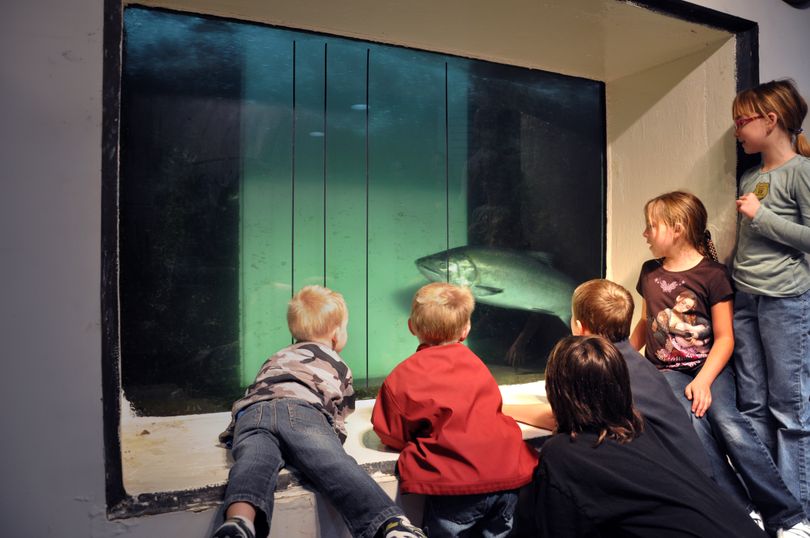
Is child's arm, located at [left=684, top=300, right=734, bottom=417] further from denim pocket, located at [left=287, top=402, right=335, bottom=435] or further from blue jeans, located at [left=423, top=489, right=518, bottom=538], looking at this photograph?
denim pocket, located at [left=287, top=402, right=335, bottom=435]

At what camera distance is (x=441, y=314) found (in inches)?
79.7

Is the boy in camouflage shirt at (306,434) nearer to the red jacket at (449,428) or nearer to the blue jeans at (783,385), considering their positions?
the red jacket at (449,428)

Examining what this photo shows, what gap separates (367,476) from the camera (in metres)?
1.66

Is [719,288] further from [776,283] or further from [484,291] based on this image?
[484,291]

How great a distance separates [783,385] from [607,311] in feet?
2.26

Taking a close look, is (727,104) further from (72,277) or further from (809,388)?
(72,277)

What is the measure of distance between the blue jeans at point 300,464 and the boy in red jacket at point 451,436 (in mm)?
183

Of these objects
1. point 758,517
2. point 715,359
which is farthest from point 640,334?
point 758,517

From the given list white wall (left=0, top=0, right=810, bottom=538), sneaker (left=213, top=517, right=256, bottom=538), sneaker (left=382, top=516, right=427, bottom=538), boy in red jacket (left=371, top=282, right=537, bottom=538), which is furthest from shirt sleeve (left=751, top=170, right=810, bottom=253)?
white wall (left=0, top=0, right=810, bottom=538)

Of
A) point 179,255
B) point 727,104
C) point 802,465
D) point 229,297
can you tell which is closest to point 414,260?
point 229,297

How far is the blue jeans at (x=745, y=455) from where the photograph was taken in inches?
81.2

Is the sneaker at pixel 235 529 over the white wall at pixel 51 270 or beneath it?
beneath

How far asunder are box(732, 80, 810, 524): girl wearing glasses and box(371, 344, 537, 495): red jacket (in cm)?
96

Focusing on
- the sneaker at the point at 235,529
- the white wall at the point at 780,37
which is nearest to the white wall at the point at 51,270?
the sneaker at the point at 235,529
